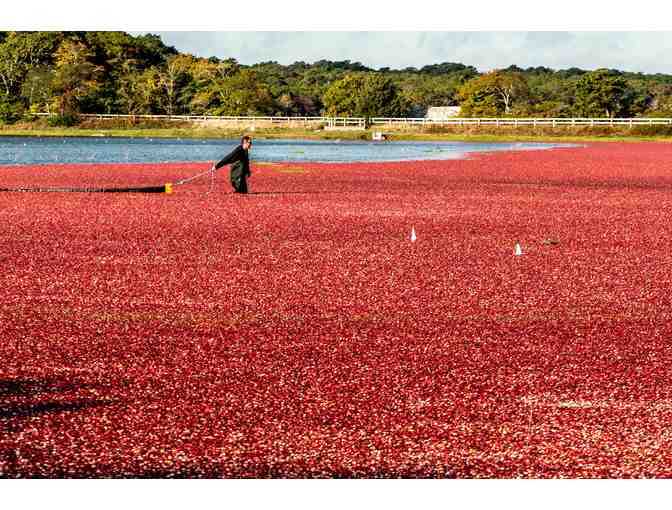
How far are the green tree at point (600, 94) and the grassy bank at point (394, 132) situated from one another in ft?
36.0

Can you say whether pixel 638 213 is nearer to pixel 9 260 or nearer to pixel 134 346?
pixel 9 260

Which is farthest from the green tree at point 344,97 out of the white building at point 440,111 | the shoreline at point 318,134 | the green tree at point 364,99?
the white building at point 440,111

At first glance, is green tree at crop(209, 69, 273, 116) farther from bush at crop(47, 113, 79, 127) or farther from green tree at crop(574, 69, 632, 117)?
green tree at crop(574, 69, 632, 117)

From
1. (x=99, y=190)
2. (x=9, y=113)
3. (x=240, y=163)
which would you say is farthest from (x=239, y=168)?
(x=9, y=113)

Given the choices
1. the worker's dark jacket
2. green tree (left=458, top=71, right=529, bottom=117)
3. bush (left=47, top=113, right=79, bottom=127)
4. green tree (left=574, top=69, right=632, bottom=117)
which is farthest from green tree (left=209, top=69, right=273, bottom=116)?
the worker's dark jacket

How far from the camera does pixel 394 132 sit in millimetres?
107000

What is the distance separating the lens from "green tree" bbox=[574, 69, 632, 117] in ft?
360

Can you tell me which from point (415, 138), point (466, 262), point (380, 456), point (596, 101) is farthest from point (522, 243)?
point (596, 101)

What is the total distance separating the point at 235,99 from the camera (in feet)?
373

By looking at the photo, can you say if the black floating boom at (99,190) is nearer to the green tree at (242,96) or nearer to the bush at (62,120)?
the bush at (62,120)

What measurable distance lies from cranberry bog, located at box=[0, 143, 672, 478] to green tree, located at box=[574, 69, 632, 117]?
310 ft

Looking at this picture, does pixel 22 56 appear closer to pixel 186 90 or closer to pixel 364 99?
pixel 186 90

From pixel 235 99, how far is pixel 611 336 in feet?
350
